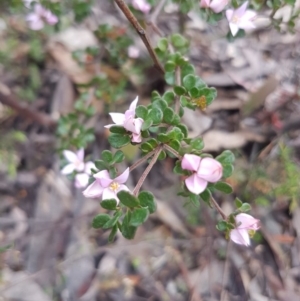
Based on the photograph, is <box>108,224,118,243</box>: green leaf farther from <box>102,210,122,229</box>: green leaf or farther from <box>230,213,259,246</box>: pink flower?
<box>230,213,259,246</box>: pink flower

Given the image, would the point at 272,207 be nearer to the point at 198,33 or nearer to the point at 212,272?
the point at 212,272

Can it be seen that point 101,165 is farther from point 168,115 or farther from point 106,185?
point 168,115

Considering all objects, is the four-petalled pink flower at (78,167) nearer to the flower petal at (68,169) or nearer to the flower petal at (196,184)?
the flower petal at (68,169)

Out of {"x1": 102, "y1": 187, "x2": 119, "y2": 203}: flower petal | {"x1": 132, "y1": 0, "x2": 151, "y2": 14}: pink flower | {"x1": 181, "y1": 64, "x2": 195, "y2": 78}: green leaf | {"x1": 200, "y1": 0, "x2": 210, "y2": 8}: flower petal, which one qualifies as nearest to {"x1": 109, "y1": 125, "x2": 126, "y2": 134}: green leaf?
{"x1": 102, "y1": 187, "x2": 119, "y2": 203}: flower petal

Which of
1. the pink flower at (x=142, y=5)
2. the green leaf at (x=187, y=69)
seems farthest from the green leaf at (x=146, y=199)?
the pink flower at (x=142, y=5)

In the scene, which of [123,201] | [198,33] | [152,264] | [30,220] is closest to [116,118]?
[123,201]

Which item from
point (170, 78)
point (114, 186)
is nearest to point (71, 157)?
point (170, 78)
